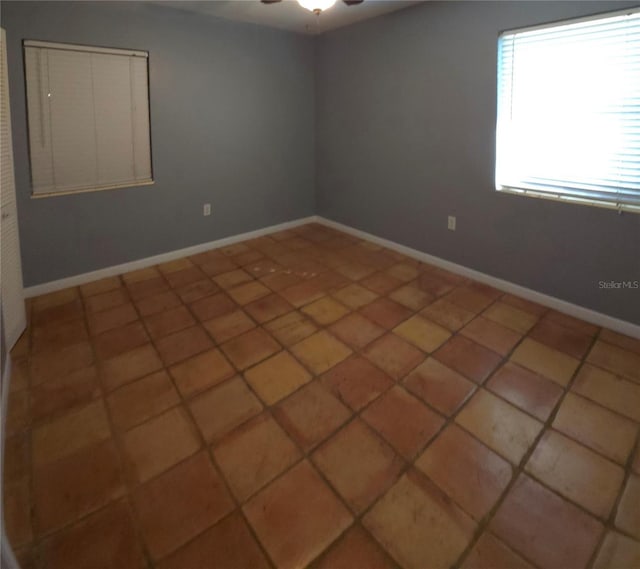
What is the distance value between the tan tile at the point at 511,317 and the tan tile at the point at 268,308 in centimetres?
141

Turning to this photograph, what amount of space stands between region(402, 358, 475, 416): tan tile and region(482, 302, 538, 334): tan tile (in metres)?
0.74

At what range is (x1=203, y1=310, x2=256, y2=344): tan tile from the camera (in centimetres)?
245

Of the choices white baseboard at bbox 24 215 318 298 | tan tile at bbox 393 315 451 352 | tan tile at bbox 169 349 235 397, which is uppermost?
white baseboard at bbox 24 215 318 298

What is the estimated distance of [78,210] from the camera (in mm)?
3035

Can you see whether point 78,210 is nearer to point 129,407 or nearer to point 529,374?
point 129,407

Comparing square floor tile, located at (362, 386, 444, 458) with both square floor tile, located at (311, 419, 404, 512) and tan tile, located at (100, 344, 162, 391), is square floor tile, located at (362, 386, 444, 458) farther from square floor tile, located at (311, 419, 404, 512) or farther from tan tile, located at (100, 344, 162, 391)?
tan tile, located at (100, 344, 162, 391)

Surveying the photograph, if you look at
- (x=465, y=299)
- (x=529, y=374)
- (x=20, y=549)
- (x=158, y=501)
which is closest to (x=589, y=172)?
(x=465, y=299)

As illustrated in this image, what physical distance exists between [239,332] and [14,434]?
1.19 metres

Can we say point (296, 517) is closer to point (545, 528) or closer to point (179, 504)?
point (179, 504)

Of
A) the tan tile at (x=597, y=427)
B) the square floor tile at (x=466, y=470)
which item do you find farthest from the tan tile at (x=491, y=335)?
the square floor tile at (x=466, y=470)

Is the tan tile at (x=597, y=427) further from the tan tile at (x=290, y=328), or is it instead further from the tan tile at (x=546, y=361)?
the tan tile at (x=290, y=328)

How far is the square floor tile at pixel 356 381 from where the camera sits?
6.24ft

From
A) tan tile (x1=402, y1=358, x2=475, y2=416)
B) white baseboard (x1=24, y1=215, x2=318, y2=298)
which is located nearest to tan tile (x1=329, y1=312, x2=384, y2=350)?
tan tile (x1=402, y1=358, x2=475, y2=416)

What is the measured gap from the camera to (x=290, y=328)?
253cm
